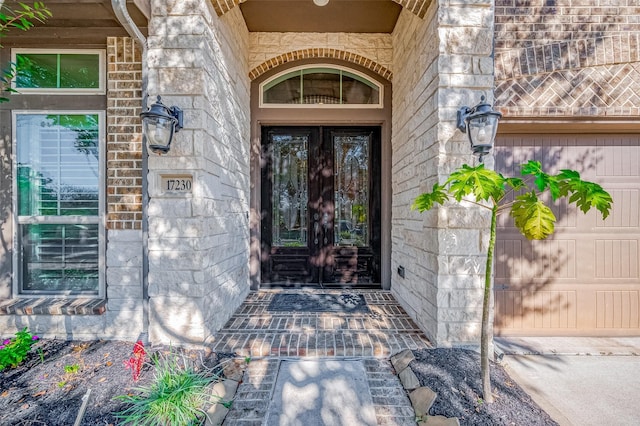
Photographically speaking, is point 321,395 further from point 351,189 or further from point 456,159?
point 351,189

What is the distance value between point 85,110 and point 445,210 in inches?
133

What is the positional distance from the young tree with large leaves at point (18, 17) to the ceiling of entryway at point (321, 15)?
1736 millimetres

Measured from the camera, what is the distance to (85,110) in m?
2.88

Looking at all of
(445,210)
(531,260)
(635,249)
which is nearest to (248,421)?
(445,210)

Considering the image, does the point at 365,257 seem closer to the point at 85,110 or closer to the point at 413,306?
the point at 413,306

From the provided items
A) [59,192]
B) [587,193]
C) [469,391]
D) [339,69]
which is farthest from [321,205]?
[587,193]

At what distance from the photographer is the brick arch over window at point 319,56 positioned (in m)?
3.84

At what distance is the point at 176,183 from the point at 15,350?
1.69m

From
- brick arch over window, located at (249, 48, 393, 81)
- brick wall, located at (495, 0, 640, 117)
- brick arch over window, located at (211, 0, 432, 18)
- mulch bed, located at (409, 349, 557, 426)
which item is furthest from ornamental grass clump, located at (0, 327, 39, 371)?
brick wall, located at (495, 0, 640, 117)

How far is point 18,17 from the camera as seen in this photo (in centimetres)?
213

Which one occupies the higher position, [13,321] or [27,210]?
[27,210]

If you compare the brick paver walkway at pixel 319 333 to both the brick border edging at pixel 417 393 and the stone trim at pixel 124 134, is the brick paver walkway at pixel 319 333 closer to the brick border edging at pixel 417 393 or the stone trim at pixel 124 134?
the brick border edging at pixel 417 393

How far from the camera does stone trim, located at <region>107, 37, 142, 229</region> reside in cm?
276

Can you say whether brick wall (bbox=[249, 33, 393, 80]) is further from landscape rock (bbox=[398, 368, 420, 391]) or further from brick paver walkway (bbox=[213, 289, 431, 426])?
landscape rock (bbox=[398, 368, 420, 391])
